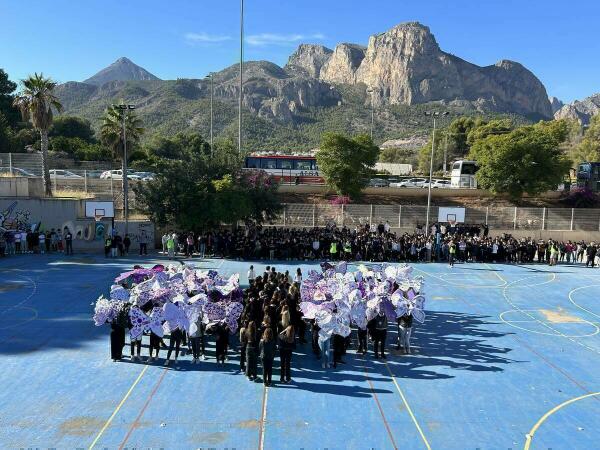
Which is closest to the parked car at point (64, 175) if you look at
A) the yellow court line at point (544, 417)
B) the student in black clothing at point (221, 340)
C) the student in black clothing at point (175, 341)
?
the student in black clothing at point (175, 341)

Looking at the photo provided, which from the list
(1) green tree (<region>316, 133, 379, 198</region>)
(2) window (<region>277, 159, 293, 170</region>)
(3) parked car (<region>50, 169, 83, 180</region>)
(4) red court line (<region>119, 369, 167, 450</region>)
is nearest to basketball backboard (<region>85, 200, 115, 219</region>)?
(3) parked car (<region>50, 169, 83, 180</region>)

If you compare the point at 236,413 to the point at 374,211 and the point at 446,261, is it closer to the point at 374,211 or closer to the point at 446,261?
the point at 446,261

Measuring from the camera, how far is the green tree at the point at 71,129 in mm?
74812

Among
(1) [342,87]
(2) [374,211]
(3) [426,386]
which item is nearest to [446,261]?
(2) [374,211]

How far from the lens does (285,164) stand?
172 feet

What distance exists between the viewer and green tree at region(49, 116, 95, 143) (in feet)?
245

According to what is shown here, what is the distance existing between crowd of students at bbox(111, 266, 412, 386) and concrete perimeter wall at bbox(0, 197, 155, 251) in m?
18.7

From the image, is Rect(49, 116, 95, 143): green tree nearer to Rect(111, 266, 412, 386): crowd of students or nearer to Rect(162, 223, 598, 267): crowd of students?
Rect(162, 223, 598, 267): crowd of students


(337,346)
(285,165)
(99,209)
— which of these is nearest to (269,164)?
(285,165)

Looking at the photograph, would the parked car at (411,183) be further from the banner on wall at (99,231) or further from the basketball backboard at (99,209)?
the banner on wall at (99,231)

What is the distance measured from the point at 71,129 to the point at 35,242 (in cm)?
5211

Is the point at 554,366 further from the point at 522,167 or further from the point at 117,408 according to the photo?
the point at 522,167

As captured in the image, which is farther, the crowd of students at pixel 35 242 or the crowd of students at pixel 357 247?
the crowd of students at pixel 35 242

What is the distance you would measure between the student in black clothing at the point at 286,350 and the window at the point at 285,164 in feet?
135
